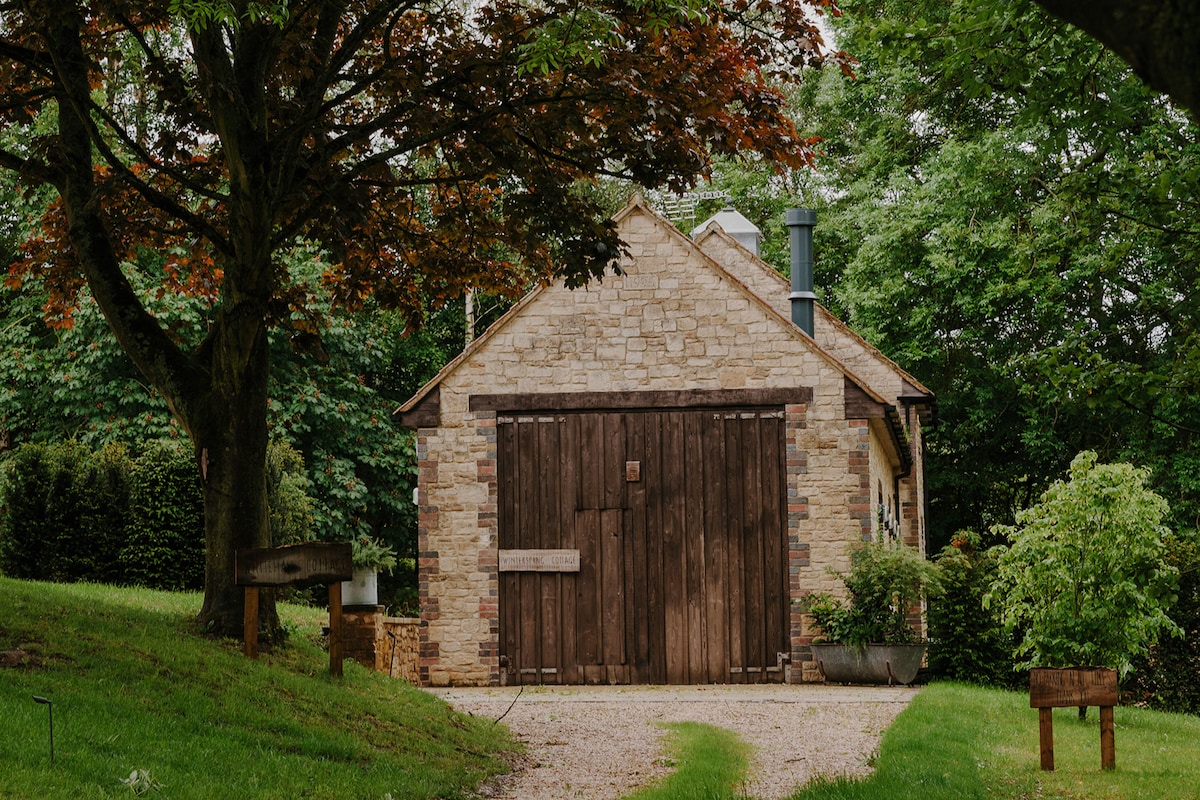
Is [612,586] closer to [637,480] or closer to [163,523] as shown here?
[637,480]

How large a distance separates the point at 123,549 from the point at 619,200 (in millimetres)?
17620

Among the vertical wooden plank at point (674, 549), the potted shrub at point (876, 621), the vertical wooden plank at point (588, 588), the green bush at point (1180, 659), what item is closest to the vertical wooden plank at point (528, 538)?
the vertical wooden plank at point (588, 588)

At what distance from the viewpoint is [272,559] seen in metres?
9.64

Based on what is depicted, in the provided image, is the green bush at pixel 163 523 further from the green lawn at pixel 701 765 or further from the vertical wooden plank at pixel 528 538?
the green lawn at pixel 701 765

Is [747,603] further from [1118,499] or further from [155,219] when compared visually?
[155,219]

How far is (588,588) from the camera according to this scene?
53.9ft

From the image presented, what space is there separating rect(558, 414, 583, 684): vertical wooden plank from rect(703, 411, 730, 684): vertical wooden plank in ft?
5.26

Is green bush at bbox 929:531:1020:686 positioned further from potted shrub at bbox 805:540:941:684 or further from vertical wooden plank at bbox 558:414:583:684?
vertical wooden plank at bbox 558:414:583:684

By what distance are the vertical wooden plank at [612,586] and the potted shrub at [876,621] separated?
93.0 inches

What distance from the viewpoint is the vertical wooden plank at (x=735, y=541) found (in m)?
16.2

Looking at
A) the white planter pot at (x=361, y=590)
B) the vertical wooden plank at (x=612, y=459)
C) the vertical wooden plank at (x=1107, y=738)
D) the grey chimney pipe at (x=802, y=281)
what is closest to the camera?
the vertical wooden plank at (x=1107, y=738)

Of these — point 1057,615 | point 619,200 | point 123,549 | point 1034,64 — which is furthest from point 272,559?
point 619,200

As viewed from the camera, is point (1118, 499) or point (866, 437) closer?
point (1118, 499)

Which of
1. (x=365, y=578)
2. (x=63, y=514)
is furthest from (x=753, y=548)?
(x=63, y=514)
